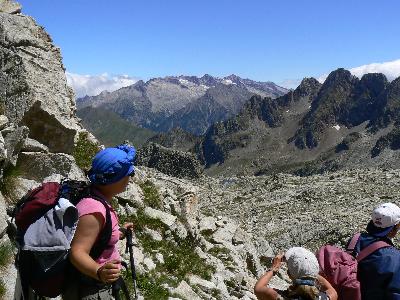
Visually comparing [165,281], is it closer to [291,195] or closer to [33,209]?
[33,209]

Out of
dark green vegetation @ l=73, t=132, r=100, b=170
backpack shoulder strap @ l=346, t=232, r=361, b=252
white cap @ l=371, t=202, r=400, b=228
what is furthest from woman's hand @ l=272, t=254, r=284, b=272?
dark green vegetation @ l=73, t=132, r=100, b=170

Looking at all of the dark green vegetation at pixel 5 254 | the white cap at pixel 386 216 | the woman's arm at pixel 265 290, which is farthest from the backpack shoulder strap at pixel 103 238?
the dark green vegetation at pixel 5 254

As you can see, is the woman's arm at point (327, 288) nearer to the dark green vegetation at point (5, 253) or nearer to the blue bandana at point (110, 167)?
the blue bandana at point (110, 167)

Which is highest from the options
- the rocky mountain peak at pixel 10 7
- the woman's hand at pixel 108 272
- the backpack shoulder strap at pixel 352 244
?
the rocky mountain peak at pixel 10 7

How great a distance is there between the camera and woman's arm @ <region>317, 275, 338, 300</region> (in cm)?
641

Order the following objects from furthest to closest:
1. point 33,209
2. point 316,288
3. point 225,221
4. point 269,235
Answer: point 269,235, point 225,221, point 316,288, point 33,209

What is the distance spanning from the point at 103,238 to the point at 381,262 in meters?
3.96

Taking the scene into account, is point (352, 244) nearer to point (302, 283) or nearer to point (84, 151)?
point (302, 283)

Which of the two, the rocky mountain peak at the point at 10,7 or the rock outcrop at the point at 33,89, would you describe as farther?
the rocky mountain peak at the point at 10,7

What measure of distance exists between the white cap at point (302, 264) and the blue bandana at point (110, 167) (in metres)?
2.56

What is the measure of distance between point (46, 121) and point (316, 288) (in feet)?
36.5

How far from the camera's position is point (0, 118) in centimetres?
1328

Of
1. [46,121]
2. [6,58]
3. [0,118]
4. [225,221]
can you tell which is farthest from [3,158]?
[225,221]

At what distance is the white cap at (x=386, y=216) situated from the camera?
726 centimetres
